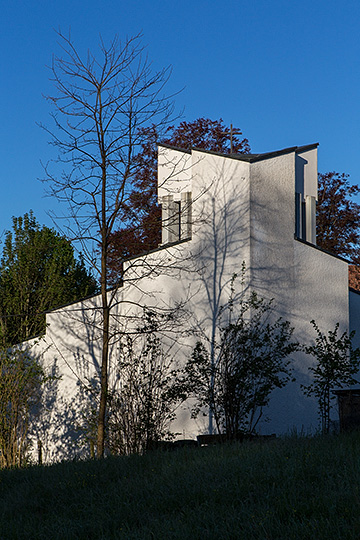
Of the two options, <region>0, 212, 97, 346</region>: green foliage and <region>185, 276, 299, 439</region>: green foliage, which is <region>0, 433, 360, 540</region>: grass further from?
<region>0, 212, 97, 346</region>: green foliage

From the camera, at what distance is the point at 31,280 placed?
1900 centimetres

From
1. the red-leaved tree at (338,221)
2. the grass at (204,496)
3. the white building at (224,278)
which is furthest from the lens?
the red-leaved tree at (338,221)

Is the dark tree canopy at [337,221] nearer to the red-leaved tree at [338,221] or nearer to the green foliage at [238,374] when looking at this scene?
the red-leaved tree at [338,221]

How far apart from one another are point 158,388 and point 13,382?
3.50m

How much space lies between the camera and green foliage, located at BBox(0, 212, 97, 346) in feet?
59.6

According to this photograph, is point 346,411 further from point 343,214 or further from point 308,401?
point 343,214

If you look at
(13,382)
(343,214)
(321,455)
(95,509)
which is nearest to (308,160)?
(13,382)

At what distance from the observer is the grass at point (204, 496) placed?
5340 millimetres

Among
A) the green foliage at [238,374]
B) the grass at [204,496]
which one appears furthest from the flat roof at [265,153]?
the grass at [204,496]

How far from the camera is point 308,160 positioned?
53.5 feet

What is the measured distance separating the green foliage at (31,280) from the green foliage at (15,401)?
314 centimetres

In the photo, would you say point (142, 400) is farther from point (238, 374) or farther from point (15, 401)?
point (15, 401)

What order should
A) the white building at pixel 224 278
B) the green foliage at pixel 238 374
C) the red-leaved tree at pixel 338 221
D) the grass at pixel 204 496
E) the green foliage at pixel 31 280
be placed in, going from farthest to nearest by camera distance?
1. the red-leaved tree at pixel 338 221
2. the green foliage at pixel 31 280
3. the white building at pixel 224 278
4. the green foliage at pixel 238 374
5. the grass at pixel 204 496

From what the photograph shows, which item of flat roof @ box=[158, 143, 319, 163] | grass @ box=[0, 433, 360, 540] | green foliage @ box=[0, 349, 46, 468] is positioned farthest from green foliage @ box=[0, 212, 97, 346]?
grass @ box=[0, 433, 360, 540]
